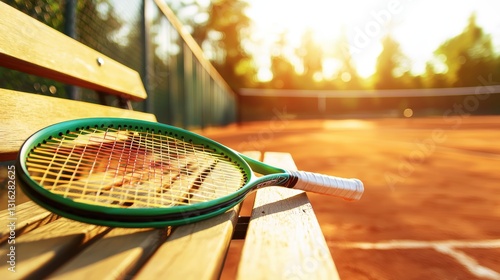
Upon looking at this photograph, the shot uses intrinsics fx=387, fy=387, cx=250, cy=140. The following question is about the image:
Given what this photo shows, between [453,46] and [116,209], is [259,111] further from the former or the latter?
[116,209]

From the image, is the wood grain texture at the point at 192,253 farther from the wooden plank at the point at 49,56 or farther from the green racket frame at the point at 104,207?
the wooden plank at the point at 49,56

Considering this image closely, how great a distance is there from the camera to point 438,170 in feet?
11.1

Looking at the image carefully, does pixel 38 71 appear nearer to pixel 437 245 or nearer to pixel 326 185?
pixel 326 185

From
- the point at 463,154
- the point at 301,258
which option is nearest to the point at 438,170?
the point at 463,154

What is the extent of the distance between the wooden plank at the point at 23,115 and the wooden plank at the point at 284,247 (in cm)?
53

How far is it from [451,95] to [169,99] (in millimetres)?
16698

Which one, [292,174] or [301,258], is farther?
[292,174]

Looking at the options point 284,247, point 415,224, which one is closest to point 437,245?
point 415,224

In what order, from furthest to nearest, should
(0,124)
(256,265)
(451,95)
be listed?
(451,95) < (0,124) < (256,265)

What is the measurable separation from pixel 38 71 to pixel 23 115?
223mm

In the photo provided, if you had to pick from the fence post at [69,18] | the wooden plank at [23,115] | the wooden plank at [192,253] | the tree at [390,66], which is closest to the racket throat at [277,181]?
the wooden plank at [192,253]

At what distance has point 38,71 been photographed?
1049 millimetres

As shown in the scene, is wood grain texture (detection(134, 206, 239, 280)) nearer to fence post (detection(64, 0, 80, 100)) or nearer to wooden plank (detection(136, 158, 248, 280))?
wooden plank (detection(136, 158, 248, 280))

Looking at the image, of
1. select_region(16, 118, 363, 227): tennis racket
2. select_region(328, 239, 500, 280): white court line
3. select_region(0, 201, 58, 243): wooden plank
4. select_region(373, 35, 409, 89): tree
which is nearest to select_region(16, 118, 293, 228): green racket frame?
select_region(16, 118, 363, 227): tennis racket
